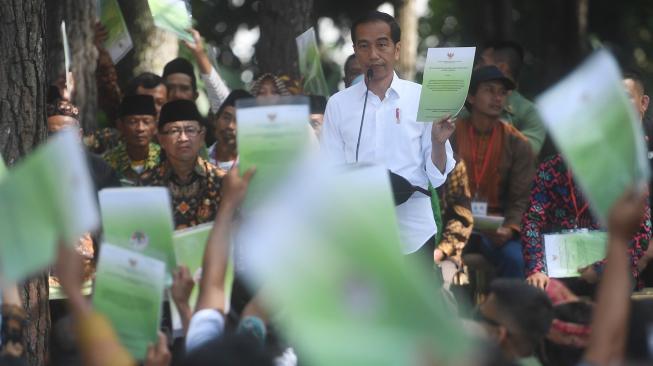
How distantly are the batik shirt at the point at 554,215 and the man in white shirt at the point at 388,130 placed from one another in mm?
520

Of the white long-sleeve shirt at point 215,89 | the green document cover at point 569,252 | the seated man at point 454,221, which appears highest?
the white long-sleeve shirt at point 215,89

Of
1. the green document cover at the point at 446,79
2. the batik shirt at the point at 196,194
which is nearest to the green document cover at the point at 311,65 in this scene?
the batik shirt at the point at 196,194

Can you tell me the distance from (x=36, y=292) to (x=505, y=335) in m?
2.74

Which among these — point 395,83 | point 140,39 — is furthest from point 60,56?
point 395,83

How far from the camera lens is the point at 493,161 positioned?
29.7ft

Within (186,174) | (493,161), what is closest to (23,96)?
(186,174)

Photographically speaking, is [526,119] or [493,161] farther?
[526,119]

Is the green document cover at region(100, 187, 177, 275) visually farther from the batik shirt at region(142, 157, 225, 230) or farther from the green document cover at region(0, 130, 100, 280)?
the batik shirt at region(142, 157, 225, 230)

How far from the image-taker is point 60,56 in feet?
35.4

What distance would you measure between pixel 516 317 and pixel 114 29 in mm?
5767

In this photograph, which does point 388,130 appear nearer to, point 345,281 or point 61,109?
point 61,109

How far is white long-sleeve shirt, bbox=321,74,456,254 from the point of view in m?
7.01

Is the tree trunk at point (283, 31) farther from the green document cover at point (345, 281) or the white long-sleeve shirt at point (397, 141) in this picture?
the green document cover at point (345, 281)

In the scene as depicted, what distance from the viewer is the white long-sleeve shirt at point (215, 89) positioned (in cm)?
955
